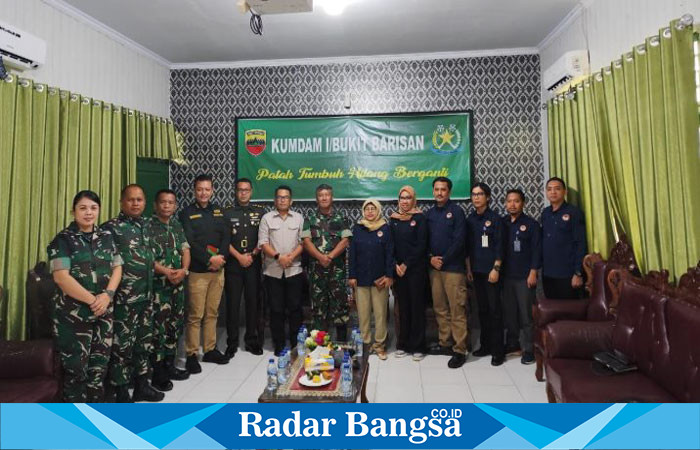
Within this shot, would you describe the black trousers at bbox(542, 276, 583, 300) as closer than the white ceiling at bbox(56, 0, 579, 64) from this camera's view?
Yes

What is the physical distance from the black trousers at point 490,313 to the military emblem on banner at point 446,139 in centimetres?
162

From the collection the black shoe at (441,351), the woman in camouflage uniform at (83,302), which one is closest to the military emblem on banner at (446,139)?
the black shoe at (441,351)

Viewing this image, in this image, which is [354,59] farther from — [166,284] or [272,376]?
[272,376]

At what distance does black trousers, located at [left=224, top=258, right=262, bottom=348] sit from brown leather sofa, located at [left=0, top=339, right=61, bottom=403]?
5.10ft

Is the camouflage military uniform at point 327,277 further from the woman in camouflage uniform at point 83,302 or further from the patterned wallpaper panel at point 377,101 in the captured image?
the woman in camouflage uniform at point 83,302

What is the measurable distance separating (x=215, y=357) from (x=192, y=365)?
9.8 inches

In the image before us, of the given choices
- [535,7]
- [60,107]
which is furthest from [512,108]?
[60,107]

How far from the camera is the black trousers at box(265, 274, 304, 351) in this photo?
3.98m

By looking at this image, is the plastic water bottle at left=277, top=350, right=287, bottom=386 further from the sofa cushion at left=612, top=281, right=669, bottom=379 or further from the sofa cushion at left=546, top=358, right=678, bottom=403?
the sofa cushion at left=612, top=281, right=669, bottom=379

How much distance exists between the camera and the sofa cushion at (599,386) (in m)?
2.08

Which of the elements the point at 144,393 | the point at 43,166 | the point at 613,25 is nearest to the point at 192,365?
Answer: the point at 144,393

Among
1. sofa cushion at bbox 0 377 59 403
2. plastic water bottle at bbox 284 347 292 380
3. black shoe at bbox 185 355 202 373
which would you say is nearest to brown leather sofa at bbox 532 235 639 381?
plastic water bottle at bbox 284 347 292 380

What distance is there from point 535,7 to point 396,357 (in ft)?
11.1

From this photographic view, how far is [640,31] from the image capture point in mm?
3014
